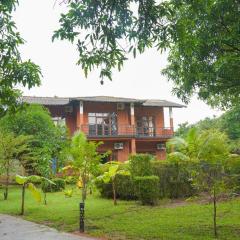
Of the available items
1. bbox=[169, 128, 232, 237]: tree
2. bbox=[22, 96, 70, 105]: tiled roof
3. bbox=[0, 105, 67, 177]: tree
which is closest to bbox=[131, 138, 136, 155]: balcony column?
bbox=[22, 96, 70, 105]: tiled roof

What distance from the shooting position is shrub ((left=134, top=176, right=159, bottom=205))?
15577 mm

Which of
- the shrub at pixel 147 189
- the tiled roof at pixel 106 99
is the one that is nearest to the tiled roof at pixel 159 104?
the tiled roof at pixel 106 99

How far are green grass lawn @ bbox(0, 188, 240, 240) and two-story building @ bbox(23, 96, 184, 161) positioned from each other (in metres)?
15.8

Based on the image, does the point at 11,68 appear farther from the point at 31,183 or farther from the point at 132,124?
the point at 132,124

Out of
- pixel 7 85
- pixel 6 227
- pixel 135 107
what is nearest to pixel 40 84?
pixel 7 85

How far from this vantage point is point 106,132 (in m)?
33.3

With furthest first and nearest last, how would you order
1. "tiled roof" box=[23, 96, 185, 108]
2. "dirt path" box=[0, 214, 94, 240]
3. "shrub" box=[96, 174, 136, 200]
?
1. "tiled roof" box=[23, 96, 185, 108]
2. "shrub" box=[96, 174, 136, 200]
3. "dirt path" box=[0, 214, 94, 240]

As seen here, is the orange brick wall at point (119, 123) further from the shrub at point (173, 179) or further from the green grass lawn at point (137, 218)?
the green grass lawn at point (137, 218)

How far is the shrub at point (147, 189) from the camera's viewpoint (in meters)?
15.6

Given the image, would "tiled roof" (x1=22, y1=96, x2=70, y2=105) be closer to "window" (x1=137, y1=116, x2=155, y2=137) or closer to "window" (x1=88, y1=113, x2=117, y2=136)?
"window" (x1=88, y1=113, x2=117, y2=136)

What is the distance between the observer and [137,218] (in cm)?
1190

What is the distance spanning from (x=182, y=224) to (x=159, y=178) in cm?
684

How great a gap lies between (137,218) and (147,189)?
3.80 m

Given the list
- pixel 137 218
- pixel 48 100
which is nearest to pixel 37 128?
pixel 48 100
